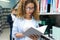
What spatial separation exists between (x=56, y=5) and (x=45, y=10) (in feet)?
0.87

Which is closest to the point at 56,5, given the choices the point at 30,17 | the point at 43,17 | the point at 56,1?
the point at 56,1

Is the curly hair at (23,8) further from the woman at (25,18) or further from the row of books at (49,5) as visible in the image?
the row of books at (49,5)

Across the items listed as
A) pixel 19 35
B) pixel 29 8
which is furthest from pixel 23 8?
pixel 19 35

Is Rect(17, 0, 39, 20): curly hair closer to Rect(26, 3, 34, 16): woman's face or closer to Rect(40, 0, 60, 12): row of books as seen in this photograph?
Rect(26, 3, 34, 16): woman's face

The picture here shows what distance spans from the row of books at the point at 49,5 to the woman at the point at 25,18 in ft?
0.77

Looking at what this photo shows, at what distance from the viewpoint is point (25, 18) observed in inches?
67.2

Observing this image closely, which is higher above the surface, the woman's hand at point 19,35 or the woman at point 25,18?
the woman at point 25,18

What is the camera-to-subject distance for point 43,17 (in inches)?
91.3

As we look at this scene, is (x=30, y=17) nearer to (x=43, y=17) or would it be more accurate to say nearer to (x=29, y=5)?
(x=29, y=5)

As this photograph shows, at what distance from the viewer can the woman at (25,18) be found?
5.33 ft

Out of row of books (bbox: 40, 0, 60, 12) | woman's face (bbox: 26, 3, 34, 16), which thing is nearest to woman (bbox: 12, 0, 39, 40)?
woman's face (bbox: 26, 3, 34, 16)

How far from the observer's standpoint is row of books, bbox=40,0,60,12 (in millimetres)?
1642

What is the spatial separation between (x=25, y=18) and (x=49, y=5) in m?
0.41

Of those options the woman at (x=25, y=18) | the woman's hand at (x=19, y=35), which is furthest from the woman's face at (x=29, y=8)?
the woman's hand at (x=19, y=35)
